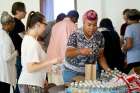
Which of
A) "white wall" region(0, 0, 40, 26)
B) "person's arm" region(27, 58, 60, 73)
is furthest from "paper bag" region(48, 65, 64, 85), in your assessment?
"white wall" region(0, 0, 40, 26)

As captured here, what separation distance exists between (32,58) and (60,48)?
1.72 meters

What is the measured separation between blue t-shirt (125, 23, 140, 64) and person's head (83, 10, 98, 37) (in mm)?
987

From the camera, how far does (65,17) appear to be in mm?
4277

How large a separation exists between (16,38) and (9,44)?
1.64ft

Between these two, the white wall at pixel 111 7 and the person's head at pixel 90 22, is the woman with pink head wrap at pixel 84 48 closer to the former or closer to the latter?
the person's head at pixel 90 22

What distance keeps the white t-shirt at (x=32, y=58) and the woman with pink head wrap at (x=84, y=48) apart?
24 centimetres

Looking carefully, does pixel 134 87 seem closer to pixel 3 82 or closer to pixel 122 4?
Result: pixel 3 82

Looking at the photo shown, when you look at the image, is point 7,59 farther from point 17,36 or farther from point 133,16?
point 133,16

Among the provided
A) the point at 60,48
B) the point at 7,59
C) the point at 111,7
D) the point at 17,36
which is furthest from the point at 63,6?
the point at 7,59

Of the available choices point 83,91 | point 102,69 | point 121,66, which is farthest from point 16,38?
point 83,91

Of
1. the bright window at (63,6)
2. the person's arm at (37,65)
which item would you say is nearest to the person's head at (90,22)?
the person's arm at (37,65)

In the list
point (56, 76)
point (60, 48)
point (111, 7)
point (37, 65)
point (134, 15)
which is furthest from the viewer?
point (111, 7)

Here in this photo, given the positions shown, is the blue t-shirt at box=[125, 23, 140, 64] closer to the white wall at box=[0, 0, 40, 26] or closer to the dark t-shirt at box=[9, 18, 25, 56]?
the dark t-shirt at box=[9, 18, 25, 56]

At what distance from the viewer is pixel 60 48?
4.19m
